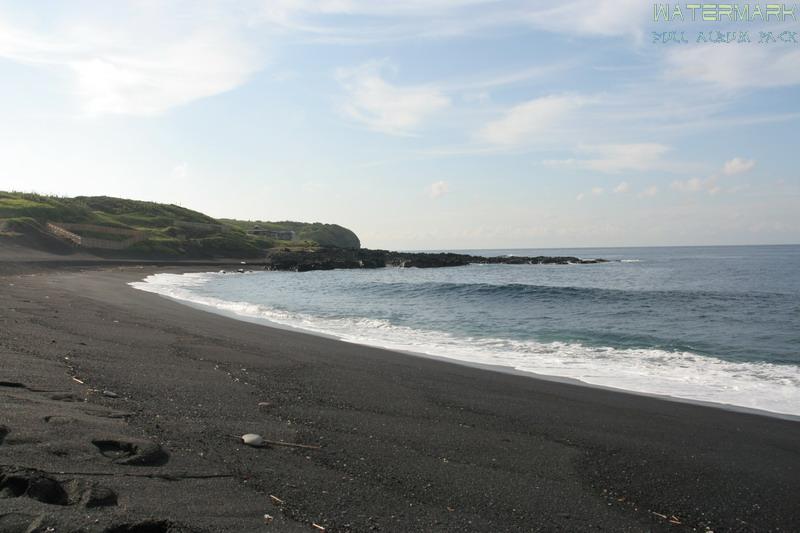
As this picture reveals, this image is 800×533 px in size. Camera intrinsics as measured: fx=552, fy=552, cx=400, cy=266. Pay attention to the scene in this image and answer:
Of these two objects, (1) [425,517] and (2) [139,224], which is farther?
(2) [139,224]

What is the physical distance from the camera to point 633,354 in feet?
47.2

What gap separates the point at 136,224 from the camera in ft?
282

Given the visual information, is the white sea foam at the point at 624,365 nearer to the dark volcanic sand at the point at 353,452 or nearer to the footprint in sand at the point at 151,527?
the dark volcanic sand at the point at 353,452

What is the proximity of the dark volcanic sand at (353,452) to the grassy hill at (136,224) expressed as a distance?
5102cm

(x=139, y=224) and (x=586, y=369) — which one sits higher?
(x=139, y=224)

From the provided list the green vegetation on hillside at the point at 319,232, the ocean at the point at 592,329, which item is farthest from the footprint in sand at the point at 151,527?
the green vegetation on hillside at the point at 319,232

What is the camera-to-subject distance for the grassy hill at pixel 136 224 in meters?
59.2

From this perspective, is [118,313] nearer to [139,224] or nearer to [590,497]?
[590,497]

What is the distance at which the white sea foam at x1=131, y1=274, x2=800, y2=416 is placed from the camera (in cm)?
1016

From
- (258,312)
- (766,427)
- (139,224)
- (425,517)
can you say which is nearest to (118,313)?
(258,312)

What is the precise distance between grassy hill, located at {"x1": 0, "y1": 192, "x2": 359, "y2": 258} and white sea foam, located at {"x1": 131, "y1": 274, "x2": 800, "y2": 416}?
152 ft

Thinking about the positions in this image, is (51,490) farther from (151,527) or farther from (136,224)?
(136,224)

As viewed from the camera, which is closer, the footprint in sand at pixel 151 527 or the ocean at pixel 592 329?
the footprint in sand at pixel 151 527

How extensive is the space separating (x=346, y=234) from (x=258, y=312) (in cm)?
14584
